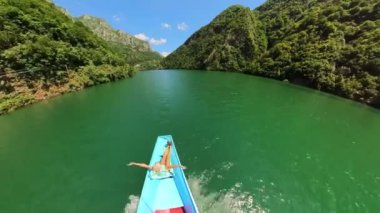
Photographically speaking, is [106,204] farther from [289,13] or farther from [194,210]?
[289,13]

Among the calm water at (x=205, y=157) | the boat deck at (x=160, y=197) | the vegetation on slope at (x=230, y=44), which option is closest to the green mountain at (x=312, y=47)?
the vegetation on slope at (x=230, y=44)

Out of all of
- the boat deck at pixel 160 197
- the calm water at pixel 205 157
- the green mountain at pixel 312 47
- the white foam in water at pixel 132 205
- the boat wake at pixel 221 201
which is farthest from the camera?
the green mountain at pixel 312 47

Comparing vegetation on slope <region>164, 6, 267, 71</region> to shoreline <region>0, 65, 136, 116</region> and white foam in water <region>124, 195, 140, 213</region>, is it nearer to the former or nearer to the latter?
shoreline <region>0, 65, 136, 116</region>

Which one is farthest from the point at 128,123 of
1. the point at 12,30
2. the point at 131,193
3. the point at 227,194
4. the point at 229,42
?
the point at 229,42

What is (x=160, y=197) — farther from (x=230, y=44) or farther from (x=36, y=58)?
(x=230, y=44)

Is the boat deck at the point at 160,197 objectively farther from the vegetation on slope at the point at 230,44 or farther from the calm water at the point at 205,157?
the vegetation on slope at the point at 230,44

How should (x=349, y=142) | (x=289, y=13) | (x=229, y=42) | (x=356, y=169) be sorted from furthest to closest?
(x=229, y=42) < (x=289, y=13) < (x=349, y=142) < (x=356, y=169)

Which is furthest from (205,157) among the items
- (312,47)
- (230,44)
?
(230,44)

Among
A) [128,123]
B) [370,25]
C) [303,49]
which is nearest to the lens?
[128,123]
